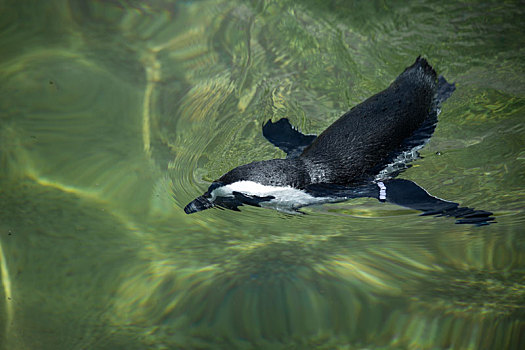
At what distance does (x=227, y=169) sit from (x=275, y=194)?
84 cm

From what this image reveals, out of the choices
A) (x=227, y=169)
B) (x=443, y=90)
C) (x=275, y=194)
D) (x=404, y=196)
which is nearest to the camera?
(x=275, y=194)

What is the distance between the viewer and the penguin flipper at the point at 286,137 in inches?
164

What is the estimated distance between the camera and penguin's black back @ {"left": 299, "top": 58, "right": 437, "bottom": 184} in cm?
333

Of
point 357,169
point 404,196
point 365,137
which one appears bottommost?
point 404,196

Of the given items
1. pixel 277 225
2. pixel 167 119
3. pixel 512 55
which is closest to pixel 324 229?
pixel 277 225

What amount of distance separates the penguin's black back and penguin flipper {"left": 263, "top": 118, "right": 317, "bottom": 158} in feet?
1.82

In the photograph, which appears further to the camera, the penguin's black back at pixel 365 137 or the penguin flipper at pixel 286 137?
the penguin flipper at pixel 286 137

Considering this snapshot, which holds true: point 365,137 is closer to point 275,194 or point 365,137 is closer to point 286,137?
point 275,194

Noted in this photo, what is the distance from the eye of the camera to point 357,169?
334cm

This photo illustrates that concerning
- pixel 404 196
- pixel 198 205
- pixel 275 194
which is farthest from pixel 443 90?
pixel 198 205

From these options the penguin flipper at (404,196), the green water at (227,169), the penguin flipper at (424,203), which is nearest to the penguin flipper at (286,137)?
the green water at (227,169)

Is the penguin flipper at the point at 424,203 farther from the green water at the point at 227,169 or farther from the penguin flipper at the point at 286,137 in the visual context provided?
the penguin flipper at the point at 286,137

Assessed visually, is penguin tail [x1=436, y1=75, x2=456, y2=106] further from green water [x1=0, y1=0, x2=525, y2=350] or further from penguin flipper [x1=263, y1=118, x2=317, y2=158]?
penguin flipper [x1=263, y1=118, x2=317, y2=158]

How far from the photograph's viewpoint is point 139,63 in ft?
14.2
